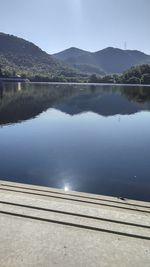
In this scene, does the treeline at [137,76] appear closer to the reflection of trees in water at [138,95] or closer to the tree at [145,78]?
the tree at [145,78]

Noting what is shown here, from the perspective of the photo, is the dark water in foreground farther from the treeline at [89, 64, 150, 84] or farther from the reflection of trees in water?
the treeline at [89, 64, 150, 84]

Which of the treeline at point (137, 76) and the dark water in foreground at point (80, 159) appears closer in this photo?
the dark water in foreground at point (80, 159)

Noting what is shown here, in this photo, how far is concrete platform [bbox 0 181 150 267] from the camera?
179 inches

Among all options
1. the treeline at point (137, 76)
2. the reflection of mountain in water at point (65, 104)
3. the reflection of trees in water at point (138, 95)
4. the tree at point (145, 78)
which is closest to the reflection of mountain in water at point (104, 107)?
the reflection of mountain in water at point (65, 104)

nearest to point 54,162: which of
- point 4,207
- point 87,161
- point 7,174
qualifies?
point 87,161

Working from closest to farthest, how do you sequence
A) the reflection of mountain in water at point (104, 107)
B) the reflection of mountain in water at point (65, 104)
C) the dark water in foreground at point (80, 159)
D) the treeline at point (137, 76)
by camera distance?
the dark water in foreground at point (80, 159), the reflection of mountain in water at point (65, 104), the reflection of mountain in water at point (104, 107), the treeline at point (137, 76)

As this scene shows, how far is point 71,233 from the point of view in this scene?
5.22m

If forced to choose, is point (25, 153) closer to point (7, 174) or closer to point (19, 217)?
point (7, 174)

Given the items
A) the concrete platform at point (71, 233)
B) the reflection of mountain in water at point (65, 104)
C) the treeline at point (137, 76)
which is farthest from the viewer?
the treeline at point (137, 76)

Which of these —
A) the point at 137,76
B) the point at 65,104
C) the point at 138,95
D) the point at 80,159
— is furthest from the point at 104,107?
the point at 137,76

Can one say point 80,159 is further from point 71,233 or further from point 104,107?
point 104,107

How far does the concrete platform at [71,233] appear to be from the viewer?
14.9 feet

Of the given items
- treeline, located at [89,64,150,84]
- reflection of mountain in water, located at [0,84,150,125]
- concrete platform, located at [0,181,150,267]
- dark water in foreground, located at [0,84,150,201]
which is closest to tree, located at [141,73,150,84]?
treeline, located at [89,64,150,84]

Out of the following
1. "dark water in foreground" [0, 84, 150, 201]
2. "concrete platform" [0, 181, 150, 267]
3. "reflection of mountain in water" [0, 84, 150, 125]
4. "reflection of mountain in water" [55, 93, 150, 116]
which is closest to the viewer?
"concrete platform" [0, 181, 150, 267]
